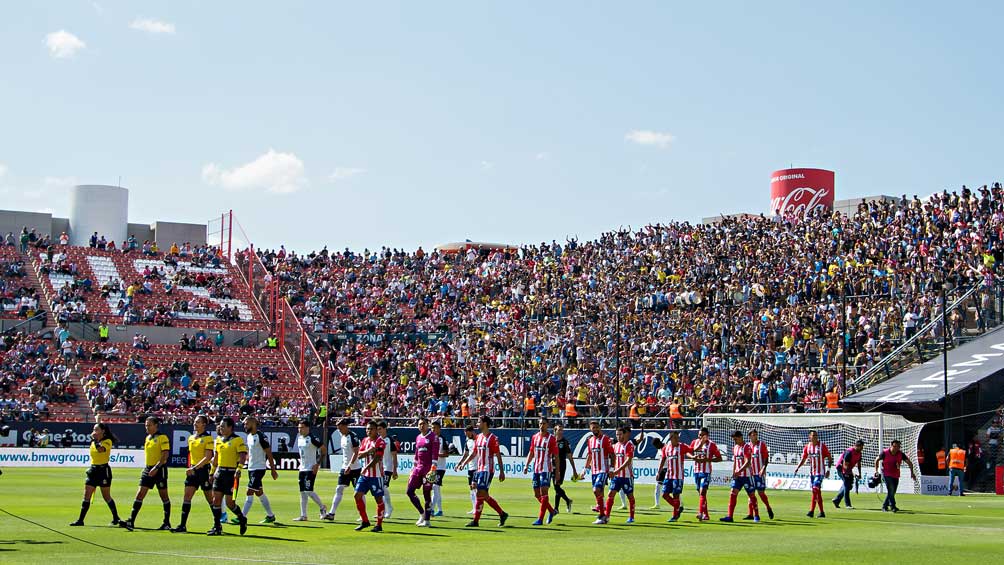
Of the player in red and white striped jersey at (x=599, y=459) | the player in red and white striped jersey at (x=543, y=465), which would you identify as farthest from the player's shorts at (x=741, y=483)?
the player in red and white striped jersey at (x=543, y=465)

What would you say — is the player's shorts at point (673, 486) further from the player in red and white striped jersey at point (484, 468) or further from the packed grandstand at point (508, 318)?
the packed grandstand at point (508, 318)

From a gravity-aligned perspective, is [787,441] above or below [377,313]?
below

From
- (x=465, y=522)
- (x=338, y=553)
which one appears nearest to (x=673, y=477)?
(x=465, y=522)

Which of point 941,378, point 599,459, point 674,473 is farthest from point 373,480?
point 941,378

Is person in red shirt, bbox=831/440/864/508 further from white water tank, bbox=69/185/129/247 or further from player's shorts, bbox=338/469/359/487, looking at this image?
white water tank, bbox=69/185/129/247

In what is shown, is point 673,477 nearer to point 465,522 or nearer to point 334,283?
point 465,522

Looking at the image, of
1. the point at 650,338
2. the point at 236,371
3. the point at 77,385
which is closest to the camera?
the point at 650,338

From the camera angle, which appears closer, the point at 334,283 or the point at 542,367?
the point at 542,367

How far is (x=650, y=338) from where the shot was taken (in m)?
51.0

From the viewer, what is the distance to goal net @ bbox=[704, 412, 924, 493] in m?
37.0

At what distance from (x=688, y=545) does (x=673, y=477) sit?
5.51 meters

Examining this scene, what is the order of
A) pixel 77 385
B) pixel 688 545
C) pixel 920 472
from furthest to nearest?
pixel 77 385
pixel 920 472
pixel 688 545

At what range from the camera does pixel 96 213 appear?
246ft

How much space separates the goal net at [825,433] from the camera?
3700 cm
